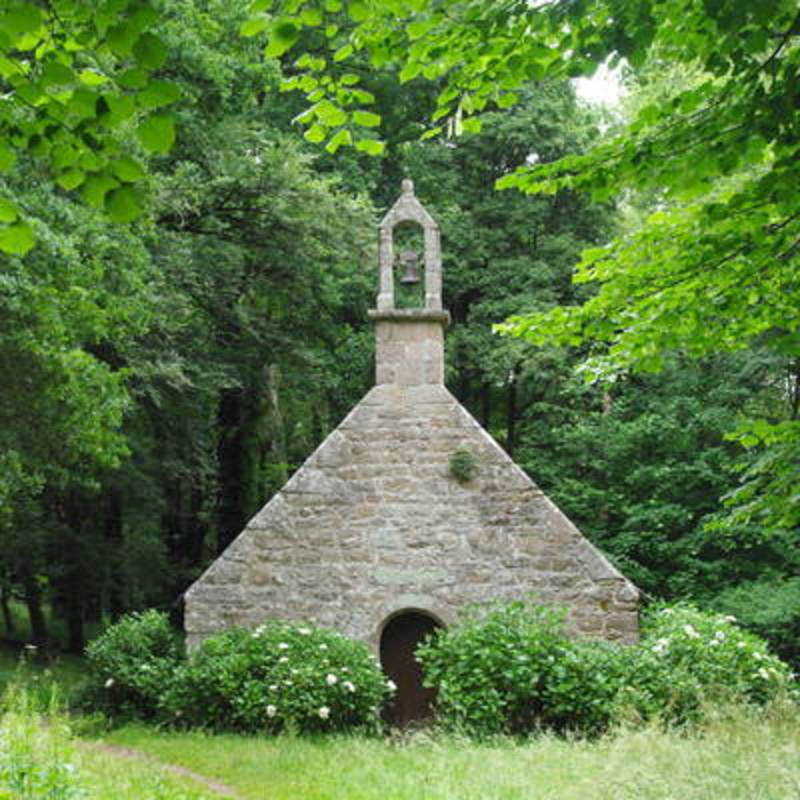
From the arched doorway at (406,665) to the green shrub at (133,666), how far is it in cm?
255

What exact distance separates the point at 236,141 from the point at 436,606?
840cm

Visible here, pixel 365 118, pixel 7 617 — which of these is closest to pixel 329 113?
pixel 365 118

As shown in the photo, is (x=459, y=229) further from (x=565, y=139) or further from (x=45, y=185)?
(x=45, y=185)

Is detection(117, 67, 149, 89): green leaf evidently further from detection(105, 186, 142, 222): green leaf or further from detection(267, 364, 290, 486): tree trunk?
detection(267, 364, 290, 486): tree trunk

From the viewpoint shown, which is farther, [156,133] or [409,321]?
[409,321]

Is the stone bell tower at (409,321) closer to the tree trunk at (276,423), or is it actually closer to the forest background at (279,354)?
the forest background at (279,354)

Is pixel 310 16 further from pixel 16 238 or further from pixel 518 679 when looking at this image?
pixel 518 679

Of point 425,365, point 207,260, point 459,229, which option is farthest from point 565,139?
point 425,365

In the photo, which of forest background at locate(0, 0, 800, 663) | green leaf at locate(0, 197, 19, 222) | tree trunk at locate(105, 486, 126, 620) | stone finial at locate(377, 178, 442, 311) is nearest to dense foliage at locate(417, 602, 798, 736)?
forest background at locate(0, 0, 800, 663)

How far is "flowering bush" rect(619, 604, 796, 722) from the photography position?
9703 millimetres

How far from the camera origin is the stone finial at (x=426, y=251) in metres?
12.5

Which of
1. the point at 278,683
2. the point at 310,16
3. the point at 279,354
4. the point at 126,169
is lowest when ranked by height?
the point at 278,683

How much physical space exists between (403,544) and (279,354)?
659cm

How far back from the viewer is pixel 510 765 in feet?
24.8
